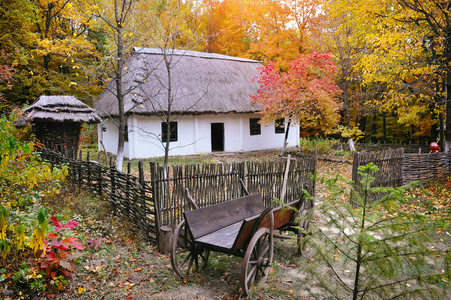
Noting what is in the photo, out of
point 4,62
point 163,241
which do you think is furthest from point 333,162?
point 4,62

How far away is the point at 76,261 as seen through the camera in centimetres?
418

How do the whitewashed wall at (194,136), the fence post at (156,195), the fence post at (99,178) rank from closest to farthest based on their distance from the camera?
the fence post at (156,195) → the fence post at (99,178) → the whitewashed wall at (194,136)

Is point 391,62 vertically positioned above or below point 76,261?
above

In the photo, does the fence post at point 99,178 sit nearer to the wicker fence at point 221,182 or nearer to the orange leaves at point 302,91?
the wicker fence at point 221,182

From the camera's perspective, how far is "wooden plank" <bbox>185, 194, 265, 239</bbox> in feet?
13.5

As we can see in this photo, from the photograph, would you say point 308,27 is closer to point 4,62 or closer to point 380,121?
point 380,121

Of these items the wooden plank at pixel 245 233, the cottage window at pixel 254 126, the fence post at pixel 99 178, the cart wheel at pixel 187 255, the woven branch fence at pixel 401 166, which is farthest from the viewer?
the cottage window at pixel 254 126

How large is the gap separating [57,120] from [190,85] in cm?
795

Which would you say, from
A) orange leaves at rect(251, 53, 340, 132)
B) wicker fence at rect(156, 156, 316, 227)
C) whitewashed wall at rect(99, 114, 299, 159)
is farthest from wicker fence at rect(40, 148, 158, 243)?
orange leaves at rect(251, 53, 340, 132)

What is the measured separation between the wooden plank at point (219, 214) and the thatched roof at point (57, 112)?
21.6ft

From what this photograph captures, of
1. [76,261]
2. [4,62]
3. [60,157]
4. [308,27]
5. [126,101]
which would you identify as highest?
[308,27]

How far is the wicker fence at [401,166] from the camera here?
7.93 meters

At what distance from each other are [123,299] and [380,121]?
2247cm

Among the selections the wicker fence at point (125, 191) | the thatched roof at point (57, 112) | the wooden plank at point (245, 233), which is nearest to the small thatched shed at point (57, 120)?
the thatched roof at point (57, 112)
